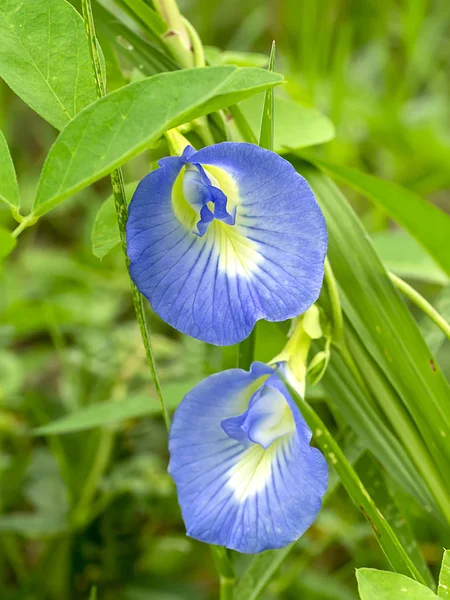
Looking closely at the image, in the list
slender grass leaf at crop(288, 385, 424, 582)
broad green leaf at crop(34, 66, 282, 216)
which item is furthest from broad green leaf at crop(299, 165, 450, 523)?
broad green leaf at crop(34, 66, 282, 216)

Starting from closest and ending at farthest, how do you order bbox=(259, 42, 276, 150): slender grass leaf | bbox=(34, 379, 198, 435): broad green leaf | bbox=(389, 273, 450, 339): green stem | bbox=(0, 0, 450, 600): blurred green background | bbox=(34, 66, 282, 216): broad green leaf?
bbox=(34, 66, 282, 216): broad green leaf
bbox=(259, 42, 276, 150): slender grass leaf
bbox=(389, 273, 450, 339): green stem
bbox=(34, 379, 198, 435): broad green leaf
bbox=(0, 0, 450, 600): blurred green background

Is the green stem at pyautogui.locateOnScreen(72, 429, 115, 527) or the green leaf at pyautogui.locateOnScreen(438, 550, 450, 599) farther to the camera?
the green stem at pyautogui.locateOnScreen(72, 429, 115, 527)

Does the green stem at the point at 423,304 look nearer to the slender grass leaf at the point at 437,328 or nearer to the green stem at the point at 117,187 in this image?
the slender grass leaf at the point at 437,328

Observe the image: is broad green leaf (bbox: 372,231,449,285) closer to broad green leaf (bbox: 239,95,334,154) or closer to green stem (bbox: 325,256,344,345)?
broad green leaf (bbox: 239,95,334,154)

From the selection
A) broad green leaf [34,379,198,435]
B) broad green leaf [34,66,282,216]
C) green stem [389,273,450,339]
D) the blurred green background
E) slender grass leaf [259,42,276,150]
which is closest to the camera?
broad green leaf [34,66,282,216]

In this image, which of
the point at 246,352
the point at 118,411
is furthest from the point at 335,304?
the point at 118,411

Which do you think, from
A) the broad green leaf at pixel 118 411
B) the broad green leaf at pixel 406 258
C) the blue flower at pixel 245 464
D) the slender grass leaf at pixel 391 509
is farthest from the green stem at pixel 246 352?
the broad green leaf at pixel 406 258

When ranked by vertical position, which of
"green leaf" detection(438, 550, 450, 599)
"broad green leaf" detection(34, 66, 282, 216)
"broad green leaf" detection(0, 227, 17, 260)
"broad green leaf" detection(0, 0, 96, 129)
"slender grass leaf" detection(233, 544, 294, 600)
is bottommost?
"slender grass leaf" detection(233, 544, 294, 600)
